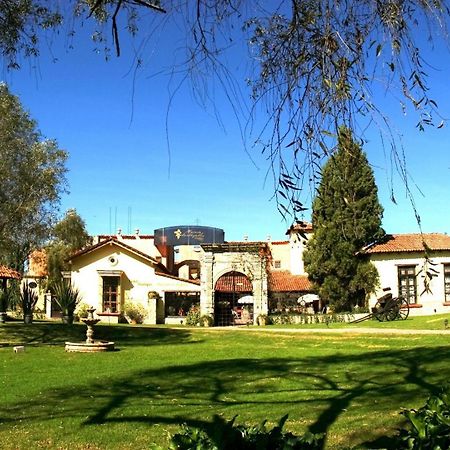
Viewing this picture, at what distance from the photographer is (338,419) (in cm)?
702

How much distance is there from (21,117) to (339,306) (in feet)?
70.5

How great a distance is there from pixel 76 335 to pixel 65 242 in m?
23.6

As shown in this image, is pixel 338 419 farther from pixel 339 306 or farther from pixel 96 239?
pixel 96 239

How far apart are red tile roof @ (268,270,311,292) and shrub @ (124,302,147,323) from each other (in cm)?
829

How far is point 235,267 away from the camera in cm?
3216

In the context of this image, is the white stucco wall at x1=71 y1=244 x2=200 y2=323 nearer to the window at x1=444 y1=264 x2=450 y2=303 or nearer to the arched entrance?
the arched entrance

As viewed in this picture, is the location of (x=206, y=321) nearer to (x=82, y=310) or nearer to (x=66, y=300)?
(x=66, y=300)

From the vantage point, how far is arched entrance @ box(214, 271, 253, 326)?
3309cm

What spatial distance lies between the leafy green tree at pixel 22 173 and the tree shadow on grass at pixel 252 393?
480 inches

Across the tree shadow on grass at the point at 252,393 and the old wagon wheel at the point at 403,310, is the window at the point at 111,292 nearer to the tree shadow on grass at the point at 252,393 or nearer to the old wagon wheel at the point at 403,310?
the old wagon wheel at the point at 403,310

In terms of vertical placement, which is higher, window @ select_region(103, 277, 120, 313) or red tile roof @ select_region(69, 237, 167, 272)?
red tile roof @ select_region(69, 237, 167, 272)

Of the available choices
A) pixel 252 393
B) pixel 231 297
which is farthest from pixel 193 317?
pixel 252 393

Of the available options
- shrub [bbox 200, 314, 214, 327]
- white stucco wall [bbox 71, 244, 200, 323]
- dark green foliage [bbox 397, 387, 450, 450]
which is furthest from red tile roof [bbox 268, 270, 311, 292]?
dark green foliage [bbox 397, 387, 450, 450]

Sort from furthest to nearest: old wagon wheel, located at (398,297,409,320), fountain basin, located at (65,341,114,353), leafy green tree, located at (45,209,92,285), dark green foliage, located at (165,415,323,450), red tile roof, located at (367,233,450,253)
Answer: leafy green tree, located at (45,209,92,285) < red tile roof, located at (367,233,450,253) < old wagon wheel, located at (398,297,409,320) < fountain basin, located at (65,341,114,353) < dark green foliage, located at (165,415,323,450)
